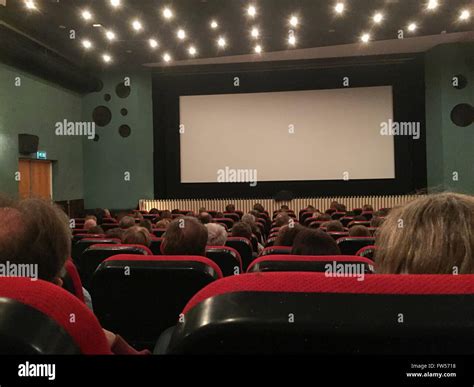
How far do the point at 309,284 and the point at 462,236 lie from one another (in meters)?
0.50

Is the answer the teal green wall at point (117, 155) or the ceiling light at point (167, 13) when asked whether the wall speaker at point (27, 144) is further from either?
the ceiling light at point (167, 13)

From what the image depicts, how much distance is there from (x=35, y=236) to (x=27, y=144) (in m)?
9.94

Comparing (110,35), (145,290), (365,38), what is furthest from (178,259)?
(365,38)

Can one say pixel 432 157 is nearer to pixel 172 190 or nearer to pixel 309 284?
pixel 172 190

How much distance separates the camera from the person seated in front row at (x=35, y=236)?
3.45 ft

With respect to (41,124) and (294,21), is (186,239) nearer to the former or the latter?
(294,21)

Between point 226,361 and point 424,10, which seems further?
point 424,10

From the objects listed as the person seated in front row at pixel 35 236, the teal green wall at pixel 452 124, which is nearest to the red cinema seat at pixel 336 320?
the person seated in front row at pixel 35 236

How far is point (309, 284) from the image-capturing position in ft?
1.85

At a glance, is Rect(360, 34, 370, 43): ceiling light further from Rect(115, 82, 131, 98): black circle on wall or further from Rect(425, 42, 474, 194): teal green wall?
Rect(115, 82, 131, 98): black circle on wall

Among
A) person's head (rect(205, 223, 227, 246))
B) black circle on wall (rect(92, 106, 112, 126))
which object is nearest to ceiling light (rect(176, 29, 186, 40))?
Result: black circle on wall (rect(92, 106, 112, 126))

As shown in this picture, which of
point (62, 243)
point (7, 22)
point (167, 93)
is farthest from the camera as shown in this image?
point (167, 93)

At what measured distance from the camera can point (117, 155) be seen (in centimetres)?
1314

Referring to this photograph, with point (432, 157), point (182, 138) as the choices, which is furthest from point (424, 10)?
point (182, 138)
